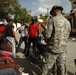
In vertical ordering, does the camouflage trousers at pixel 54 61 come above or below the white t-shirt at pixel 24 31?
below

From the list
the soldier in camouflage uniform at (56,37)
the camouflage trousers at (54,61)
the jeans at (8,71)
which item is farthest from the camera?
the camouflage trousers at (54,61)

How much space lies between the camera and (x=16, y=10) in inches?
1564

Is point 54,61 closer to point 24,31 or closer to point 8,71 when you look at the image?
point 8,71

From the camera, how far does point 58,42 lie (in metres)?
5.66

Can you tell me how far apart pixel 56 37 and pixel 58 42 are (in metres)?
0.12

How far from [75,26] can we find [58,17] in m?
22.9

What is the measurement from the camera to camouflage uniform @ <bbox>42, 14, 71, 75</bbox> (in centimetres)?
558

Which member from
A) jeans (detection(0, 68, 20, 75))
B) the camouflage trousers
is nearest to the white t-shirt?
the camouflage trousers

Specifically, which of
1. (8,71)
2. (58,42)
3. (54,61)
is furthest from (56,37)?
(8,71)

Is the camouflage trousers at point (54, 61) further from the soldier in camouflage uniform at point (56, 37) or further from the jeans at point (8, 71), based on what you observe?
the jeans at point (8, 71)

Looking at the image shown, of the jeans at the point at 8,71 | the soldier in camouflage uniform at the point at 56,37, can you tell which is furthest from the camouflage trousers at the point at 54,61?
the jeans at the point at 8,71

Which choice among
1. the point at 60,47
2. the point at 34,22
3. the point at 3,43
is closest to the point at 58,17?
the point at 60,47

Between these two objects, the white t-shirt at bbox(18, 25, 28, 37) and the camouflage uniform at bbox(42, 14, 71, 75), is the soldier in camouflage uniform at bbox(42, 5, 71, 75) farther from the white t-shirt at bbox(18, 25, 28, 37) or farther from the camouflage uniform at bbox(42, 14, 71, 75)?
the white t-shirt at bbox(18, 25, 28, 37)

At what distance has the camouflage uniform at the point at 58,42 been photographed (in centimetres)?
558
